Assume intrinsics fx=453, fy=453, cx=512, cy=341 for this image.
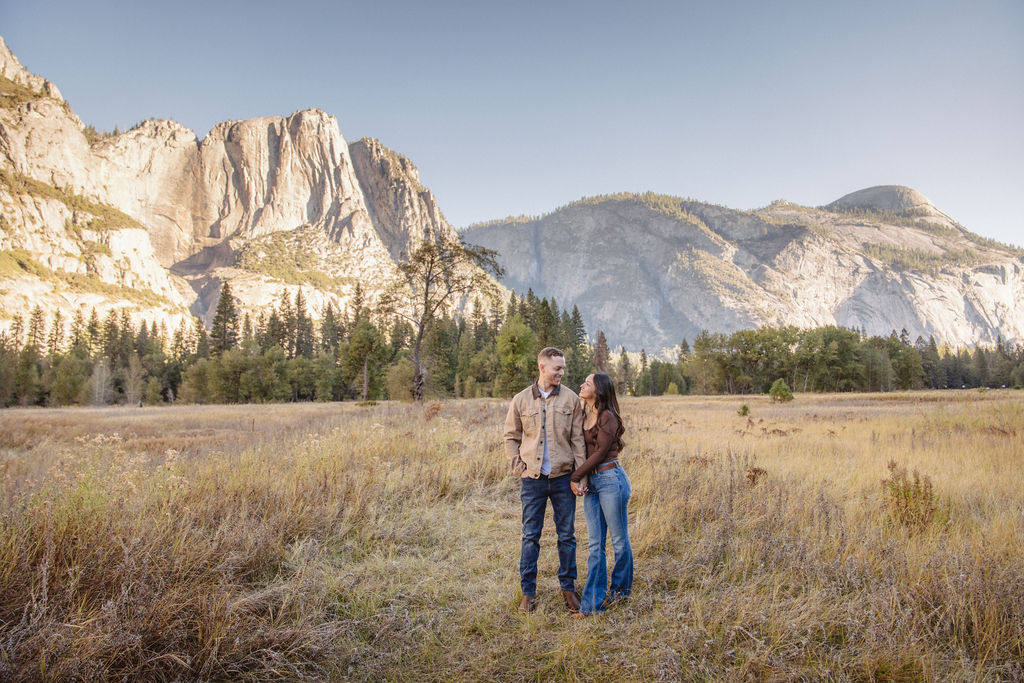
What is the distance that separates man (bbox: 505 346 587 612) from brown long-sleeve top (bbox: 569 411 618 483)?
0.08 m

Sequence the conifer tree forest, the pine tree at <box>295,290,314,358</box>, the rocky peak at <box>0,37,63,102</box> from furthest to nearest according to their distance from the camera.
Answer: the rocky peak at <box>0,37,63,102</box> → the pine tree at <box>295,290,314,358</box> → the conifer tree forest

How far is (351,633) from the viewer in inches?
125

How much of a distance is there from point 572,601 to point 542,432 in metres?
1.38

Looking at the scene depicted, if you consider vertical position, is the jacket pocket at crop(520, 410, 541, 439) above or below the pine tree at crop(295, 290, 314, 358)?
below

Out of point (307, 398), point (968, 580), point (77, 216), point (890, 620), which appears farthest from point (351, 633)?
point (77, 216)

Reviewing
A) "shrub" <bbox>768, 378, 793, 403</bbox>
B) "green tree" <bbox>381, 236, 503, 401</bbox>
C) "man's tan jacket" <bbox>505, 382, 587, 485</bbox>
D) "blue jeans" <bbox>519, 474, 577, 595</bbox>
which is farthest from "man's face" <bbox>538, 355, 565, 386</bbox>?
"shrub" <bbox>768, 378, 793, 403</bbox>

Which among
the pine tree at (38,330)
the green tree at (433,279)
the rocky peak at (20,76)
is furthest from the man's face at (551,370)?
the rocky peak at (20,76)

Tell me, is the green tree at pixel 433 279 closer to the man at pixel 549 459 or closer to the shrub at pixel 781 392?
the man at pixel 549 459

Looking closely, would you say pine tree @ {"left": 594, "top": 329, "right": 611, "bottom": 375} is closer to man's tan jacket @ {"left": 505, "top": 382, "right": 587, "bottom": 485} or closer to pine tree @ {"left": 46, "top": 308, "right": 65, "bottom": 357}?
man's tan jacket @ {"left": 505, "top": 382, "right": 587, "bottom": 485}

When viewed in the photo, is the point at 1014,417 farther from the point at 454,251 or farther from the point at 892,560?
the point at 454,251

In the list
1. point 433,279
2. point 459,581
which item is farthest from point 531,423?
point 433,279

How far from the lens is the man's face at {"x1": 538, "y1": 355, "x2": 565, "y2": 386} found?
3.96 meters

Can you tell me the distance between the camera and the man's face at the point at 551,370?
3.96m

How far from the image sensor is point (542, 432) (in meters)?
3.94
